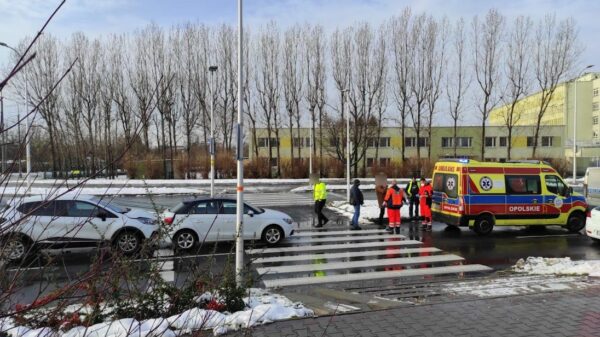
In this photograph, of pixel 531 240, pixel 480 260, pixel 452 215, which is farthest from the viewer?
pixel 452 215

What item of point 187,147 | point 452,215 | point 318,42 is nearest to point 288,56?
point 318,42

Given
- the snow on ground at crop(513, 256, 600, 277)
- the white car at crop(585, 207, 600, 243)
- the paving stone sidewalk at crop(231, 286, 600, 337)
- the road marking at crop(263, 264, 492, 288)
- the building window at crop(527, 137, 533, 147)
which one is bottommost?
the road marking at crop(263, 264, 492, 288)

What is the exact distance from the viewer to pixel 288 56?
50625mm

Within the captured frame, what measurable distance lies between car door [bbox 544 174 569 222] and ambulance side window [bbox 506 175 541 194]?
38cm

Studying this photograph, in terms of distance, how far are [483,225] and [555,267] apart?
495 cm

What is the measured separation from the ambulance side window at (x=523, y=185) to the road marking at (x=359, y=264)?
476 cm

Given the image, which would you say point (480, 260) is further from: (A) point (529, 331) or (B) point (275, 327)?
(B) point (275, 327)

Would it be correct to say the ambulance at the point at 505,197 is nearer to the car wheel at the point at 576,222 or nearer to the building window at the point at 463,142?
the car wheel at the point at 576,222

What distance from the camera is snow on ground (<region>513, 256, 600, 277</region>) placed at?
9.58 m

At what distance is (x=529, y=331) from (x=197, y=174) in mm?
44836

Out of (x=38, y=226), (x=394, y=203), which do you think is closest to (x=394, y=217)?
(x=394, y=203)

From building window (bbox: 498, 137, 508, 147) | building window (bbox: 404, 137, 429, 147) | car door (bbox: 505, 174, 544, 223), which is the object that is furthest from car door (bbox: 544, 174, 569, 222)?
building window (bbox: 498, 137, 508, 147)

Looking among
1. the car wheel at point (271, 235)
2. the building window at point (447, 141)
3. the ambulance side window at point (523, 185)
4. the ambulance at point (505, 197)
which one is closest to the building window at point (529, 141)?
the building window at point (447, 141)

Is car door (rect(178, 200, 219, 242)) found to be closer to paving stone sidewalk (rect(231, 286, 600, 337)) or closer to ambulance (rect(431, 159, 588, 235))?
paving stone sidewalk (rect(231, 286, 600, 337))
